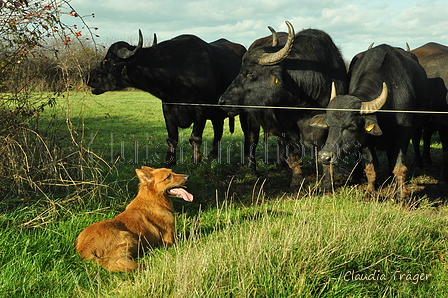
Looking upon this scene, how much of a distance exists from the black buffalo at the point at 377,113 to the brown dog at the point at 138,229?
220 centimetres

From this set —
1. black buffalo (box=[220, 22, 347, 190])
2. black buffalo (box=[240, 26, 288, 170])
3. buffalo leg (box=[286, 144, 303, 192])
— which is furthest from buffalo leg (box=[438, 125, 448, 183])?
black buffalo (box=[240, 26, 288, 170])

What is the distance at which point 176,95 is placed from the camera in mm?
8297

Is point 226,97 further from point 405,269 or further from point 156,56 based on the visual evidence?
point 405,269

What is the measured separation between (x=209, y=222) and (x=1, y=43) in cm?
322

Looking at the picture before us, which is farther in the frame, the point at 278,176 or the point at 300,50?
the point at 278,176

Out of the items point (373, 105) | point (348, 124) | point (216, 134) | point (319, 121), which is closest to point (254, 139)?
point (216, 134)

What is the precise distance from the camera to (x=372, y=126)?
5539 mm

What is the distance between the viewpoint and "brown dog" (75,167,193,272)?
12.6 ft

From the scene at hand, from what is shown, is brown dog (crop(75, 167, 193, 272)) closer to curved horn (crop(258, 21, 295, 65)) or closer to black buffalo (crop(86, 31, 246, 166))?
curved horn (crop(258, 21, 295, 65))

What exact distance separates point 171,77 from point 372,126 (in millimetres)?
4089

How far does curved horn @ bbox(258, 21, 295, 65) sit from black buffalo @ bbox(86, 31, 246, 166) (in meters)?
1.76

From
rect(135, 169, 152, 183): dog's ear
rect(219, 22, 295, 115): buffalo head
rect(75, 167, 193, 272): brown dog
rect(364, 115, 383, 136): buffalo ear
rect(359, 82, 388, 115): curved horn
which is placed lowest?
rect(75, 167, 193, 272): brown dog

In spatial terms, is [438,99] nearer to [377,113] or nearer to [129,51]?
[377,113]

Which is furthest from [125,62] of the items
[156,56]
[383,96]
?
[383,96]
